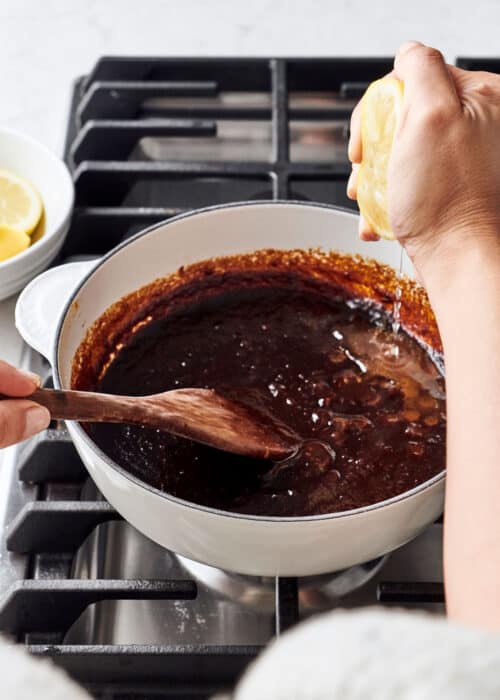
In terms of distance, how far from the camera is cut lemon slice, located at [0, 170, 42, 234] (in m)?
1.06

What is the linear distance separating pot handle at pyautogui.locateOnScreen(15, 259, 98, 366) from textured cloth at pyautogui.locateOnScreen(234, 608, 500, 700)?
615 mm

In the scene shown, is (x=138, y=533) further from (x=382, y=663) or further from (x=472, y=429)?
(x=382, y=663)

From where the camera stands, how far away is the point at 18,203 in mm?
1080

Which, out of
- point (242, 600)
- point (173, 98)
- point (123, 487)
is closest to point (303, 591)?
point (242, 600)

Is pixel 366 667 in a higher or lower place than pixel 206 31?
lower

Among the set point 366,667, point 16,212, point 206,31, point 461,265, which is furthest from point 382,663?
point 206,31

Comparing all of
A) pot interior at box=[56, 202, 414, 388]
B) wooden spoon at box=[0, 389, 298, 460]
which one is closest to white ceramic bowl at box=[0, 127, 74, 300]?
pot interior at box=[56, 202, 414, 388]

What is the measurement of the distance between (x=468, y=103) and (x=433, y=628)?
0.56m

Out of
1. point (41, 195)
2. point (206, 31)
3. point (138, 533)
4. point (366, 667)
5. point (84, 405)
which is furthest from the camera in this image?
point (206, 31)

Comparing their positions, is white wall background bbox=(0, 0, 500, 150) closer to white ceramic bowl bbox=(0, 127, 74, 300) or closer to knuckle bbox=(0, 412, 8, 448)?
white ceramic bowl bbox=(0, 127, 74, 300)

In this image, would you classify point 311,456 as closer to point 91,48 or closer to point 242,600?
point 242,600

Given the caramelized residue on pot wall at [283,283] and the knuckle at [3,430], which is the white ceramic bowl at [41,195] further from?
the knuckle at [3,430]

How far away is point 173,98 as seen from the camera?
1.29m

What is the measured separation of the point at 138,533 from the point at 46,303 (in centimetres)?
24
